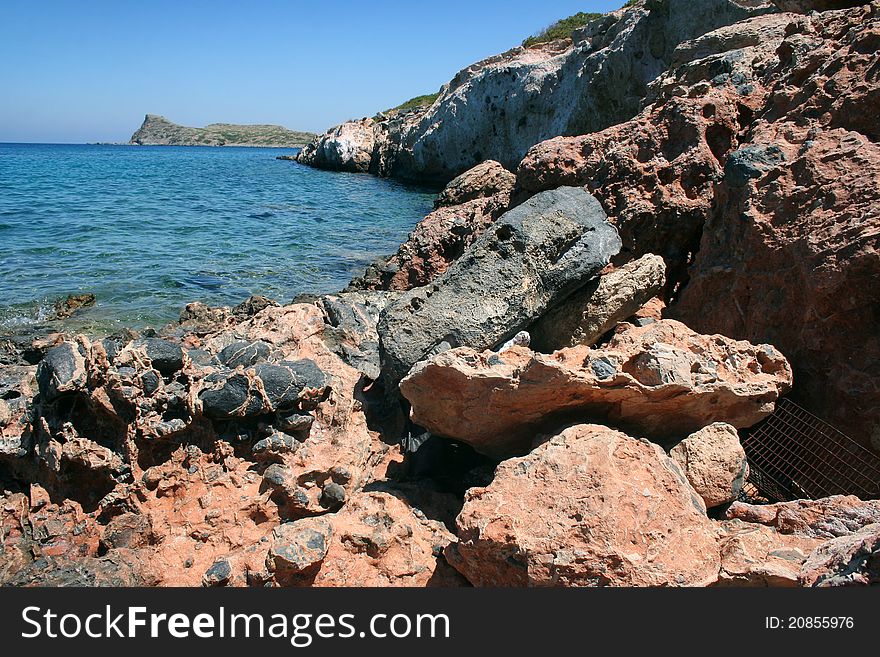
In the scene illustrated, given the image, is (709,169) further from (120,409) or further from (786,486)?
(120,409)

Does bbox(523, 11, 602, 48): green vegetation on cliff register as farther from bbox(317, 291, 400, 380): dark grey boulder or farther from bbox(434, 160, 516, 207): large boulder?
bbox(317, 291, 400, 380): dark grey boulder

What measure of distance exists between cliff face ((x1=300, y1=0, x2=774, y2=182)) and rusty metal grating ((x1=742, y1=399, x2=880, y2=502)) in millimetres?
15159

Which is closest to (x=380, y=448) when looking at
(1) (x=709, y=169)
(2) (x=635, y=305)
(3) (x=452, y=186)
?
(2) (x=635, y=305)

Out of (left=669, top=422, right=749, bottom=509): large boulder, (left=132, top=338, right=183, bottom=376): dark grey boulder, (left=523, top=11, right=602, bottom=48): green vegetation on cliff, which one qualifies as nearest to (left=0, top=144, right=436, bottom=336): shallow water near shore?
(left=132, top=338, right=183, bottom=376): dark grey boulder

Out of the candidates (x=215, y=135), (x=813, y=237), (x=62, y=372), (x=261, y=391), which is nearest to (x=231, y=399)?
(x=261, y=391)

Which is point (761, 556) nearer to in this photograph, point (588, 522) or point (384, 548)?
point (588, 522)

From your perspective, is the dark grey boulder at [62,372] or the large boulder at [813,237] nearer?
the large boulder at [813,237]

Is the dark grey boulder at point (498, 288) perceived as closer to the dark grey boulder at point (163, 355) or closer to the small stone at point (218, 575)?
the dark grey boulder at point (163, 355)

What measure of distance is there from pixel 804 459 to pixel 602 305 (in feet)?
5.68

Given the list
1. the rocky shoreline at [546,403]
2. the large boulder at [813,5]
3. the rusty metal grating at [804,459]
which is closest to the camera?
the rocky shoreline at [546,403]

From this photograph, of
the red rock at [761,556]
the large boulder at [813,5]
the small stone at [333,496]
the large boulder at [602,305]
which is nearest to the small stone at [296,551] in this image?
the small stone at [333,496]

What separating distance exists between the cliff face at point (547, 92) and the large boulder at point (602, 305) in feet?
46.8

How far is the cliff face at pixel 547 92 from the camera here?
20.3 metres

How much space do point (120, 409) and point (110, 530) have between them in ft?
2.71
